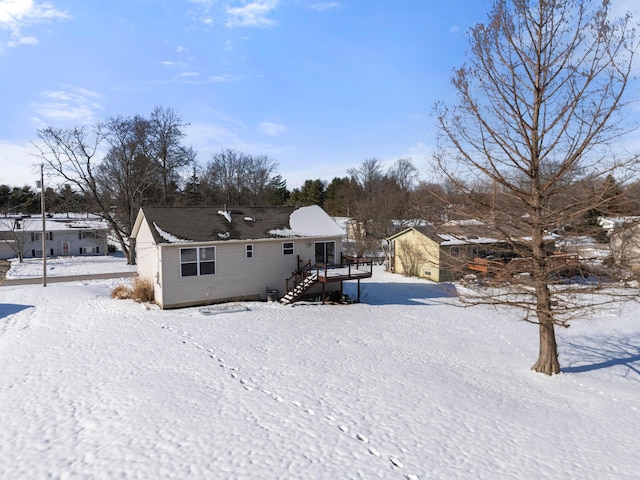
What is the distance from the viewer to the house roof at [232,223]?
62.8 ft

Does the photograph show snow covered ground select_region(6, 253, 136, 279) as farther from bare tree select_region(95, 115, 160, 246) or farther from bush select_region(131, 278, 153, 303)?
bush select_region(131, 278, 153, 303)

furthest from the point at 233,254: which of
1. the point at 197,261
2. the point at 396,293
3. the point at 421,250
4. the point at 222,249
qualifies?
the point at 421,250

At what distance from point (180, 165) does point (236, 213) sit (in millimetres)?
27960

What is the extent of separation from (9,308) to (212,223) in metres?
9.09

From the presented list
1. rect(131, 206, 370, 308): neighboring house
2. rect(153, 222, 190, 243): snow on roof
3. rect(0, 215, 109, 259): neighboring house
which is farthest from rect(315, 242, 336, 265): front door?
rect(0, 215, 109, 259): neighboring house

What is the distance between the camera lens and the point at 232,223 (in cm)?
2091

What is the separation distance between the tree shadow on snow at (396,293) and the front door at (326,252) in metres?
2.45

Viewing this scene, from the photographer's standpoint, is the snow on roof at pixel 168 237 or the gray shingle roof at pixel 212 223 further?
the gray shingle roof at pixel 212 223

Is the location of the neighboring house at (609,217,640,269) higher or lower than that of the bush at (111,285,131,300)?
higher

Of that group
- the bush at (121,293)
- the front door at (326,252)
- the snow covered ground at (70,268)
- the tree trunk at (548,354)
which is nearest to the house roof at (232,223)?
the front door at (326,252)

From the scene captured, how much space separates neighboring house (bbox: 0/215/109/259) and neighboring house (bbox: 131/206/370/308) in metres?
26.5

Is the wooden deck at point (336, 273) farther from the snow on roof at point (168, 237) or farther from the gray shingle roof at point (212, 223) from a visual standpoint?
the snow on roof at point (168, 237)

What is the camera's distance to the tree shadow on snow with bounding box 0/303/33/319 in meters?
16.4

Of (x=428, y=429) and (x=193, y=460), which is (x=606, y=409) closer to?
(x=428, y=429)
